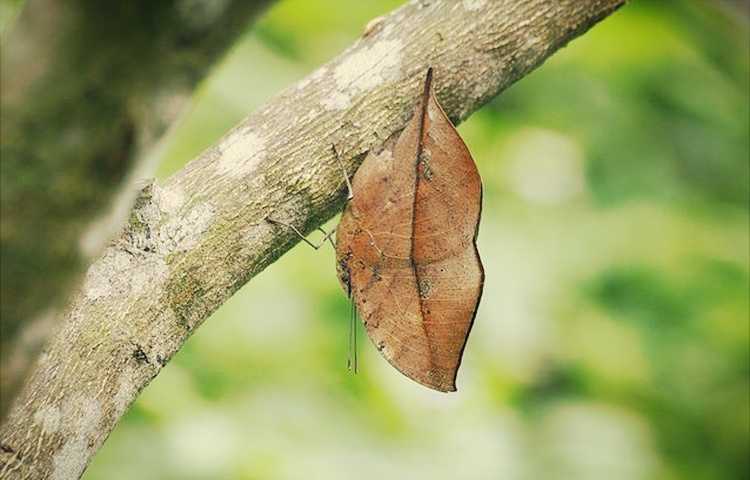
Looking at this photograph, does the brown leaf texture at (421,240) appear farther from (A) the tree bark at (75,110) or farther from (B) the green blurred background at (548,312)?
(B) the green blurred background at (548,312)

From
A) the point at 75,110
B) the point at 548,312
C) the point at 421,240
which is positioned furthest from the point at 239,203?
the point at 548,312

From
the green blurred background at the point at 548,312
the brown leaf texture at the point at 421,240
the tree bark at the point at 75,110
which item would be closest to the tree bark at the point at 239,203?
the brown leaf texture at the point at 421,240

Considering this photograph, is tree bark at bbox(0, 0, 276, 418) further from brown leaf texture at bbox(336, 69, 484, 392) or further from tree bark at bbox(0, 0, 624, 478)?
brown leaf texture at bbox(336, 69, 484, 392)

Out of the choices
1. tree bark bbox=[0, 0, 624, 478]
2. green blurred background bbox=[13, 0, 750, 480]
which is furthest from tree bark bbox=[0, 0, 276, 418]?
green blurred background bbox=[13, 0, 750, 480]

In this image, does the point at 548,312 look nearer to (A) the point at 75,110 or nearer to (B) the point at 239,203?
(B) the point at 239,203

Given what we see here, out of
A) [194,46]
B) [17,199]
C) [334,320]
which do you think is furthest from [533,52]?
[334,320]
